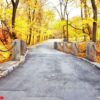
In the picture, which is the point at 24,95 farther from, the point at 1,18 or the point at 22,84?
the point at 1,18

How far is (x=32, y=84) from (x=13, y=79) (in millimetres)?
1436

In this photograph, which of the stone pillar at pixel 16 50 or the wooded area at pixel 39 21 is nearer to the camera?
the stone pillar at pixel 16 50

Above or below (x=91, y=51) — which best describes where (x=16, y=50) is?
above

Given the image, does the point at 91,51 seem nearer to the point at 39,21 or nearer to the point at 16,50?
the point at 16,50

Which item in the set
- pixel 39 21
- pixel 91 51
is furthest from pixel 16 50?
pixel 39 21

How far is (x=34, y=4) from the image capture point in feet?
162

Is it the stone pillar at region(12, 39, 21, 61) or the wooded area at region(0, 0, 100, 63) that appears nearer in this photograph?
the stone pillar at region(12, 39, 21, 61)

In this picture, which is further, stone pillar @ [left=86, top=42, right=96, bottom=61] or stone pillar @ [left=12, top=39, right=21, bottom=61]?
stone pillar @ [left=86, top=42, right=96, bottom=61]

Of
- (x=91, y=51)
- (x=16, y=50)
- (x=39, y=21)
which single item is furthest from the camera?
(x=39, y=21)

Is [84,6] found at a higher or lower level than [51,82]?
higher

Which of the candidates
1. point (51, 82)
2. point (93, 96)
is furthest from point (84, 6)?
point (93, 96)

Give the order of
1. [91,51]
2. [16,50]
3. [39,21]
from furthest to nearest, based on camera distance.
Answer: [39,21]
[91,51]
[16,50]

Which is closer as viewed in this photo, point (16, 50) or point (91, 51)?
point (16, 50)

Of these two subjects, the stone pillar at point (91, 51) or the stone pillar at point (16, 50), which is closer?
the stone pillar at point (16, 50)
